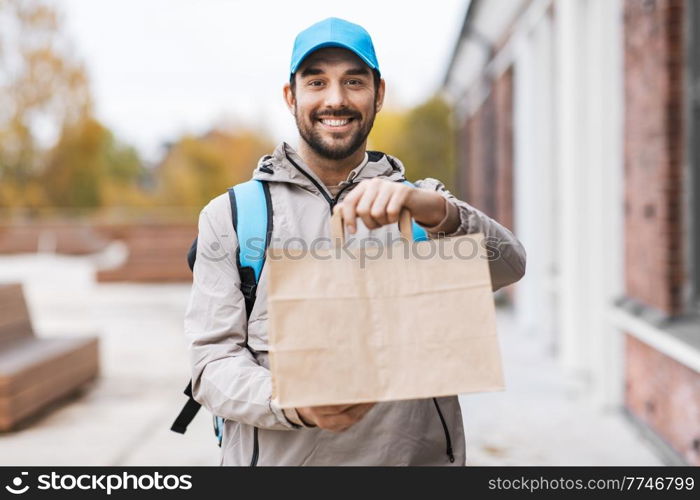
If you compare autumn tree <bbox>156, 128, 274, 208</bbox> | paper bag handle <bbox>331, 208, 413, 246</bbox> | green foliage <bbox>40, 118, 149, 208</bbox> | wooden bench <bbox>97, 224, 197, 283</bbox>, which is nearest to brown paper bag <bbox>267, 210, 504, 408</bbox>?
paper bag handle <bbox>331, 208, 413, 246</bbox>

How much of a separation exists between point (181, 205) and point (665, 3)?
97.1 feet

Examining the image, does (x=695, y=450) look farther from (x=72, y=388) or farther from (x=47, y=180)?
(x=47, y=180)

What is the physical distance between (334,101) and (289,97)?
19 cm

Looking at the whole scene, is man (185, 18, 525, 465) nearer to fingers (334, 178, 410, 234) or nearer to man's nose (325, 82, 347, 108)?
man's nose (325, 82, 347, 108)

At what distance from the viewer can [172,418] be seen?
5.74 meters

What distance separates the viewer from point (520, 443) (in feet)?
16.7

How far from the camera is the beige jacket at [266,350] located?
1.61 meters

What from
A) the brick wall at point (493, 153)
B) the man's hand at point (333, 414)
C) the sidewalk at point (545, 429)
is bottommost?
the sidewalk at point (545, 429)

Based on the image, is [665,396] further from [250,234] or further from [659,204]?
[250,234]

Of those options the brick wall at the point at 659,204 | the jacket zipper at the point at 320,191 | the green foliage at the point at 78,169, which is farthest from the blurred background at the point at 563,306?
the green foliage at the point at 78,169

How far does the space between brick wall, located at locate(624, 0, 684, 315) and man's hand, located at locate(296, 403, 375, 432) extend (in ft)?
11.8

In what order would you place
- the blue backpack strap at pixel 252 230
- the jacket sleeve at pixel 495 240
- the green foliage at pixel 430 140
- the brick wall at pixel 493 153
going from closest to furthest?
the jacket sleeve at pixel 495 240, the blue backpack strap at pixel 252 230, the brick wall at pixel 493 153, the green foliage at pixel 430 140

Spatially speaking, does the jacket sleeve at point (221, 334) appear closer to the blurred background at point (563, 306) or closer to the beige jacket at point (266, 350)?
the beige jacket at point (266, 350)

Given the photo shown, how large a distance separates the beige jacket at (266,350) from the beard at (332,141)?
5 cm
